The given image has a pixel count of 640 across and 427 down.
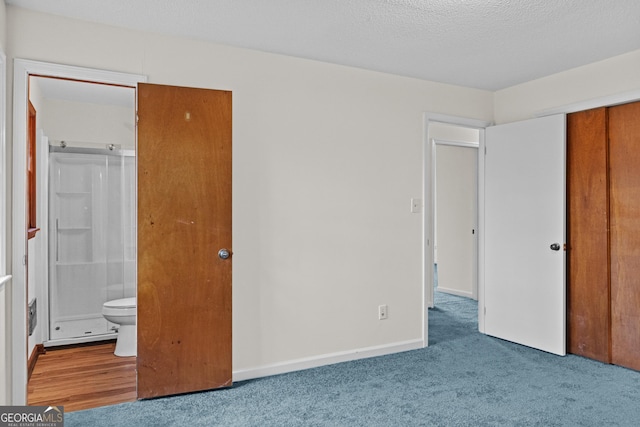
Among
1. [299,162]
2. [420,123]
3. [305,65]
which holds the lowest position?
[299,162]

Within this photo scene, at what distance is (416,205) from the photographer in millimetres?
3986

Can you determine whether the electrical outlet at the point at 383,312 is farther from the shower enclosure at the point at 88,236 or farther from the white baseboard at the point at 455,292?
the white baseboard at the point at 455,292

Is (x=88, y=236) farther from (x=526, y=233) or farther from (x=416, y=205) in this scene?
(x=526, y=233)

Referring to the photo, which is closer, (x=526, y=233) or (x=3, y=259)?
(x=3, y=259)

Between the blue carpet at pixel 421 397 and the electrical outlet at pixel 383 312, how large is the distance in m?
0.32

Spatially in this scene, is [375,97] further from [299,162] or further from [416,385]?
[416,385]

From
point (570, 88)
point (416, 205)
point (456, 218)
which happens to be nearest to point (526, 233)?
point (416, 205)

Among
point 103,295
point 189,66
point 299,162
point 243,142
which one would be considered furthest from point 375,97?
point 103,295

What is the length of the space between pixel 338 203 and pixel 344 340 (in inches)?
42.5

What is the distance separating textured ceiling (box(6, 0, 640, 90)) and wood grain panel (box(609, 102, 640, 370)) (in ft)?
1.87

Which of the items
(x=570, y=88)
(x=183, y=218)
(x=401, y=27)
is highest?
(x=401, y=27)

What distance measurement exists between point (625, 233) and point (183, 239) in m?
3.23

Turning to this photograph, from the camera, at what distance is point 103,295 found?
4395mm

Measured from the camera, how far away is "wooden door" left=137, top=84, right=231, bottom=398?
2.87 meters
